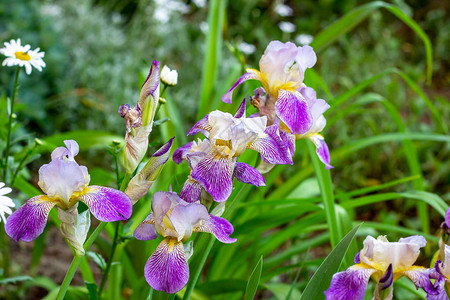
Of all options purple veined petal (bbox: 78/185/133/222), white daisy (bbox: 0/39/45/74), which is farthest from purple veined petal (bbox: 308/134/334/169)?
white daisy (bbox: 0/39/45/74)

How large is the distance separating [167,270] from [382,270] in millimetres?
254

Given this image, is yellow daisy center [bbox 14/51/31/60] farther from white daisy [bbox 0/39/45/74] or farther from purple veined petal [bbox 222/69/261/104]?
purple veined petal [bbox 222/69/261/104]

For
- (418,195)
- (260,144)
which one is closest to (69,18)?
(418,195)

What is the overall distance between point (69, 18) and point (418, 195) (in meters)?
2.16

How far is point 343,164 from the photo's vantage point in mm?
2387

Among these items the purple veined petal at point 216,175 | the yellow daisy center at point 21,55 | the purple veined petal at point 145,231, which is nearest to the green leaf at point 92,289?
the purple veined petal at point 145,231

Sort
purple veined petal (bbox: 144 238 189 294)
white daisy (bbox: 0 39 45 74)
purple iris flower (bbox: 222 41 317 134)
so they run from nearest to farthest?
purple veined petal (bbox: 144 238 189 294) < purple iris flower (bbox: 222 41 317 134) < white daisy (bbox: 0 39 45 74)

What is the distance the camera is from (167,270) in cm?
61

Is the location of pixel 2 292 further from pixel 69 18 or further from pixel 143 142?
pixel 69 18

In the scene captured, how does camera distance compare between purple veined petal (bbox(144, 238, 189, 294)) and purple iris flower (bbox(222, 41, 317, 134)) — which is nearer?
purple veined petal (bbox(144, 238, 189, 294))

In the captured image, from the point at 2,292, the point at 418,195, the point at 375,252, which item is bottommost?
the point at 2,292

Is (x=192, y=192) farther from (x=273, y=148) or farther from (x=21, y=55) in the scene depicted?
(x=21, y=55)

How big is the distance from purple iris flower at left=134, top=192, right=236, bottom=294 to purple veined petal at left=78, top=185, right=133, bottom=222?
35 mm

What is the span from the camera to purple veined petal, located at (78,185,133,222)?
0.61 metres
